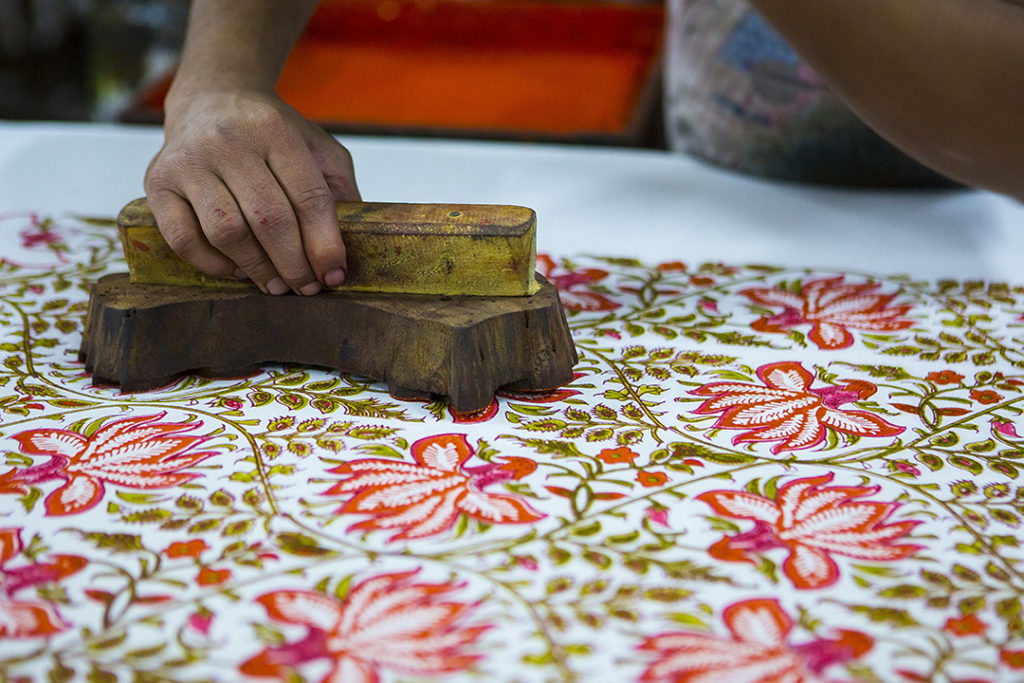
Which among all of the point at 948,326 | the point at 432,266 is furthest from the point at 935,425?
the point at 432,266

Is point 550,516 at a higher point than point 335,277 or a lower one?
lower

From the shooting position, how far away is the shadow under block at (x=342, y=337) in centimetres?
69

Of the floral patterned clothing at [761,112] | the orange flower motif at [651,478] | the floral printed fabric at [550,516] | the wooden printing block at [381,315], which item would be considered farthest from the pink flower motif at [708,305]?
the floral patterned clothing at [761,112]

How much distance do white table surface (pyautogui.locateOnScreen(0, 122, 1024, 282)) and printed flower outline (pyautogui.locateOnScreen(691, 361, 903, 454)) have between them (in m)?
0.27

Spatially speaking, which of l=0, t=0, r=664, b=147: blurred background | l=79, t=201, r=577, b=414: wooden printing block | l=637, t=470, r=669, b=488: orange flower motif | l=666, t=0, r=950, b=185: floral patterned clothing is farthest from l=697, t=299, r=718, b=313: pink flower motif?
l=0, t=0, r=664, b=147: blurred background

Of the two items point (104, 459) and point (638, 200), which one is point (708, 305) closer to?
point (638, 200)

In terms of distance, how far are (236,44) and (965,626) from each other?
72 centimetres

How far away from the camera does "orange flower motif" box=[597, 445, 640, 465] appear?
0.65 meters

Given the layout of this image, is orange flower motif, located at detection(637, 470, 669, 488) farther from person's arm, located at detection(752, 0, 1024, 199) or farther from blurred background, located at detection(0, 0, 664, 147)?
blurred background, located at detection(0, 0, 664, 147)

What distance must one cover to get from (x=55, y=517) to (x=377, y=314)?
0.83ft

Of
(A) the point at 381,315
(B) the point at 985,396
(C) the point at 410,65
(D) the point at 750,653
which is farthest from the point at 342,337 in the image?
(C) the point at 410,65

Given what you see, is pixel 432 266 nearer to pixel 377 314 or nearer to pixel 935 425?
pixel 377 314

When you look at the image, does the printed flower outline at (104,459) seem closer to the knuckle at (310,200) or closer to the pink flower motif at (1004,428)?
the knuckle at (310,200)

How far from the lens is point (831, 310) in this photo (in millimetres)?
899
